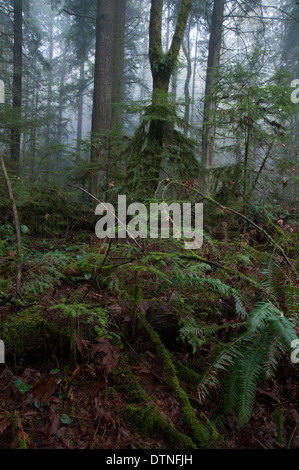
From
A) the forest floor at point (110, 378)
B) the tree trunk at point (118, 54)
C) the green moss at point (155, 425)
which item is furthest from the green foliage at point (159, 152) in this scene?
the tree trunk at point (118, 54)

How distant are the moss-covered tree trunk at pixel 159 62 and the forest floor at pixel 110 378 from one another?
3.13m

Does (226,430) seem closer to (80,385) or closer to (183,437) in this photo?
(183,437)

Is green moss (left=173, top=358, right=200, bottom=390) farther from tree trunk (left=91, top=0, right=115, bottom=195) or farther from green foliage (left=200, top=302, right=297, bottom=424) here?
tree trunk (left=91, top=0, right=115, bottom=195)

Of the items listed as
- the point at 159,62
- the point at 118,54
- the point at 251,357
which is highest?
the point at 118,54

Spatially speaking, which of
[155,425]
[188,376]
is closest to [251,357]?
[188,376]

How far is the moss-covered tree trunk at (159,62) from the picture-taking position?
5297 mm

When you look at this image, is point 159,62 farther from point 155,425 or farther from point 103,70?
point 155,425

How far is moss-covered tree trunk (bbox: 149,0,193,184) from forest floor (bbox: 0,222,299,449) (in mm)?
3127

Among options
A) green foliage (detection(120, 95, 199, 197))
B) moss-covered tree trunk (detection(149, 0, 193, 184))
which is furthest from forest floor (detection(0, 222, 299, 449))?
moss-covered tree trunk (detection(149, 0, 193, 184))

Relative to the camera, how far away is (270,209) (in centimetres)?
609

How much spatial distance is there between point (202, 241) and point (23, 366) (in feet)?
7.17

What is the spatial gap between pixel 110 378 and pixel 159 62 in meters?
6.19

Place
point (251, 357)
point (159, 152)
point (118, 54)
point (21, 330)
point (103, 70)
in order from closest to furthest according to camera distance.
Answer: point (251, 357) < point (21, 330) < point (159, 152) < point (103, 70) < point (118, 54)

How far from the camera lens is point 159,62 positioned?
5797 mm
